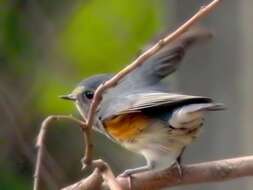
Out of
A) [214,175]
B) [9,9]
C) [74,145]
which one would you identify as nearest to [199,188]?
[74,145]

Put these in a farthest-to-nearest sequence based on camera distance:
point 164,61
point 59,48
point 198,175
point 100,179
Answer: point 59,48, point 164,61, point 198,175, point 100,179

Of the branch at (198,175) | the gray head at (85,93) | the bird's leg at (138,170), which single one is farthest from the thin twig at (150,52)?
the gray head at (85,93)

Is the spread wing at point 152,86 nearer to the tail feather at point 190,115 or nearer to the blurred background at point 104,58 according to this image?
the tail feather at point 190,115

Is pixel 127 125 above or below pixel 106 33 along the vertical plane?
below

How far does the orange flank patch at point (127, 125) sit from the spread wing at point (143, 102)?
0.09 feet

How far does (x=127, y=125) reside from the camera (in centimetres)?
225

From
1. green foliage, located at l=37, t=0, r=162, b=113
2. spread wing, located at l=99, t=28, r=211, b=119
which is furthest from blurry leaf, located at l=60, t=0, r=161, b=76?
spread wing, located at l=99, t=28, r=211, b=119

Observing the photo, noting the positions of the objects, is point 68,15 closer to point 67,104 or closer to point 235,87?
point 67,104

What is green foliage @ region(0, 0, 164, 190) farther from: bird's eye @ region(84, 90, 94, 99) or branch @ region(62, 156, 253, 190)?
branch @ region(62, 156, 253, 190)

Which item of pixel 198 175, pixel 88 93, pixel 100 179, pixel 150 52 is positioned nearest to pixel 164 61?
pixel 88 93

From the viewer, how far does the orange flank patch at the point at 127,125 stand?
2248mm

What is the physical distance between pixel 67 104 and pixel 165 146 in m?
0.73

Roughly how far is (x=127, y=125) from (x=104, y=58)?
666 millimetres

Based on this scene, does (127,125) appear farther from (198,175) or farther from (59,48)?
(59,48)
